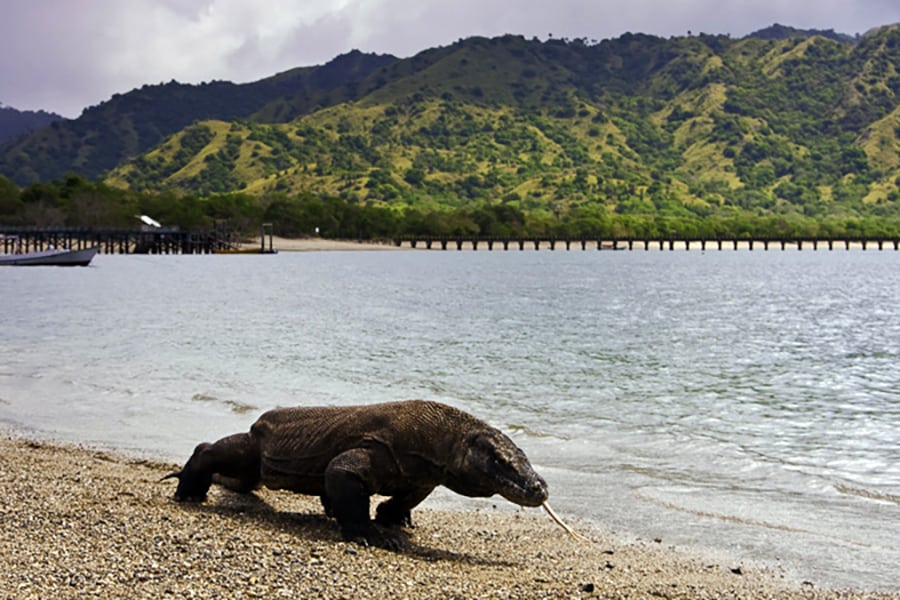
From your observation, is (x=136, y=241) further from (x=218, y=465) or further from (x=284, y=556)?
(x=284, y=556)

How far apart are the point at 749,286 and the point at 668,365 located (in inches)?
2693

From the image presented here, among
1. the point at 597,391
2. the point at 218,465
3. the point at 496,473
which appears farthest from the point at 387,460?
the point at 597,391

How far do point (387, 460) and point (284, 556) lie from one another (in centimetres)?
143

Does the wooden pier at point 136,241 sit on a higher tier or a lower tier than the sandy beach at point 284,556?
higher

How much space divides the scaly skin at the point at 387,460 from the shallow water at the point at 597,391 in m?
2.82

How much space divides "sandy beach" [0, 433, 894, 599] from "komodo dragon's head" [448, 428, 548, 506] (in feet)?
2.11

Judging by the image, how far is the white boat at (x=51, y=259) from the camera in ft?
395

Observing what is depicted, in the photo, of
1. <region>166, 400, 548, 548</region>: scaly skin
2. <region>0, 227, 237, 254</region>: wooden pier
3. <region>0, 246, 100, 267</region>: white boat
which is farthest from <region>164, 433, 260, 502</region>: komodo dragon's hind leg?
<region>0, 227, 237, 254</region>: wooden pier

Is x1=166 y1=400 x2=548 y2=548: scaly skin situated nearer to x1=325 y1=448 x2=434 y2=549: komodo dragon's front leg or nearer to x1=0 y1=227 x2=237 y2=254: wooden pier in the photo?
x1=325 y1=448 x2=434 y2=549: komodo dragon's front leg

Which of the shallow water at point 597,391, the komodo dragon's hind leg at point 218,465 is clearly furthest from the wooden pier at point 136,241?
the komodo dragon's hind leg at point 218,465

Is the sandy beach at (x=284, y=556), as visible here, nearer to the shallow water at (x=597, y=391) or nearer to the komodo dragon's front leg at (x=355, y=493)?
the komodo dragon's front leg at (x=355, y=493)

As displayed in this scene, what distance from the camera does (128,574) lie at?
24.9 feet

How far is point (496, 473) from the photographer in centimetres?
916

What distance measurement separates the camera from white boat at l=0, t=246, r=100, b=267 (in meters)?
120
